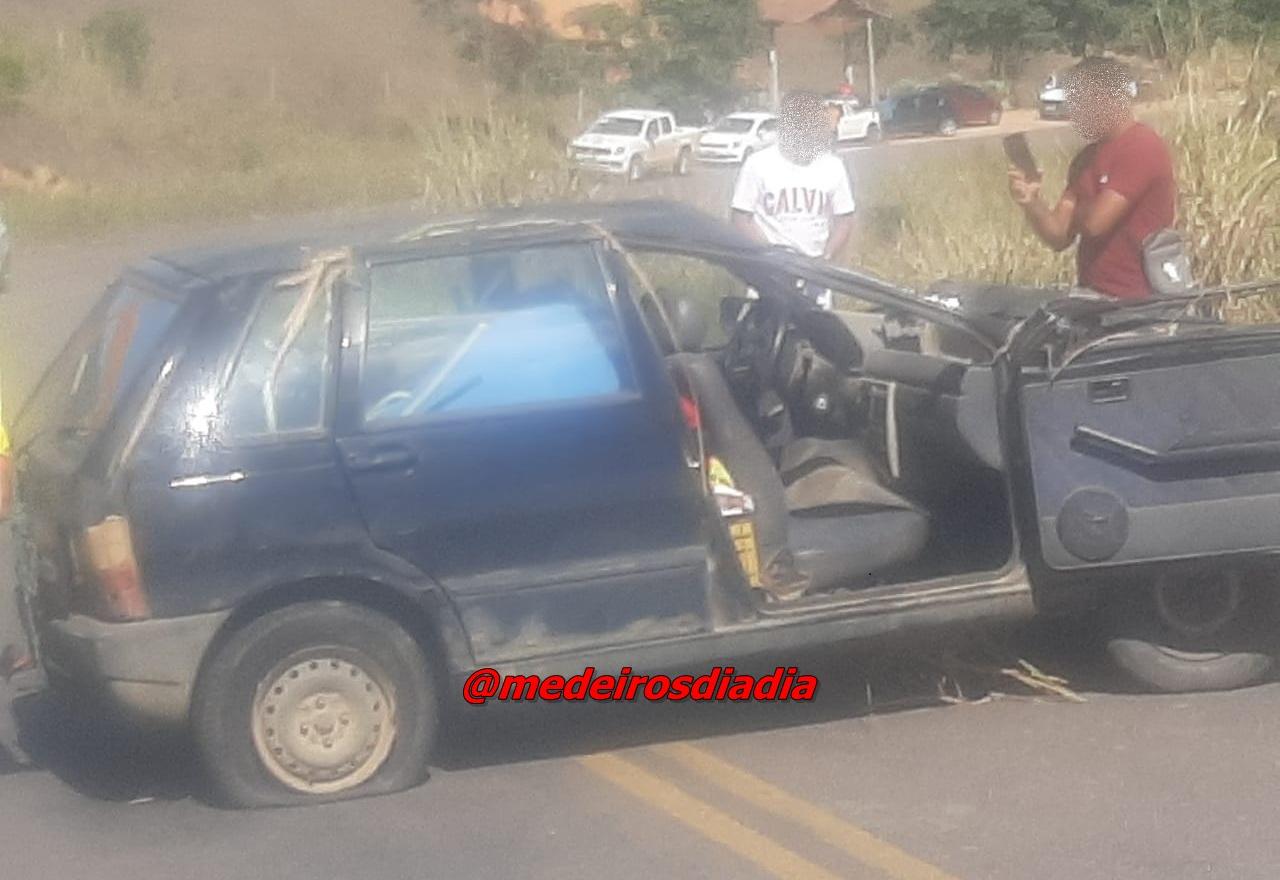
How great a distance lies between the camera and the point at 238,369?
5789mm

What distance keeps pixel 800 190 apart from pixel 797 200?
5cm

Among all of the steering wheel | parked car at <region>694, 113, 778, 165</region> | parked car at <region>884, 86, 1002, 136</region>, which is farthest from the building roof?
the steering wheel

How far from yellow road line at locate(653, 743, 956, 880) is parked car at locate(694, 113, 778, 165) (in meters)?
33.5

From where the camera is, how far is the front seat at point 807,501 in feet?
20.7

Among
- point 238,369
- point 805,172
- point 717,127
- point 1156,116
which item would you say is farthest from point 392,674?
point 717,127

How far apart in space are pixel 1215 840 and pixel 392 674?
89.7 inches

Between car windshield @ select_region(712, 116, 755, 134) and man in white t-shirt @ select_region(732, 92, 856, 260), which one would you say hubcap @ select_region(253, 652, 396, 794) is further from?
car windshield @ select_region(712, 116, 755, 134)

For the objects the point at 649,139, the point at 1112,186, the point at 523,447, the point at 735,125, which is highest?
the point at 735,125

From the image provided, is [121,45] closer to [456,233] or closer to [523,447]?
[456,233]

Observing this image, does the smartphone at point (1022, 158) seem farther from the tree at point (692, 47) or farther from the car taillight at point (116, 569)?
the tree at point (692, 47)

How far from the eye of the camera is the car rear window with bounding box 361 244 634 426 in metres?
5.91

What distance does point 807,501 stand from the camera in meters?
6.73

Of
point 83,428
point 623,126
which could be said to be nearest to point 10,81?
point 623,126

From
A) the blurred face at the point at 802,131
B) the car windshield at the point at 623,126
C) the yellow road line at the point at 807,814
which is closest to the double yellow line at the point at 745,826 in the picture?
the yellow road line at the point at 807,814
